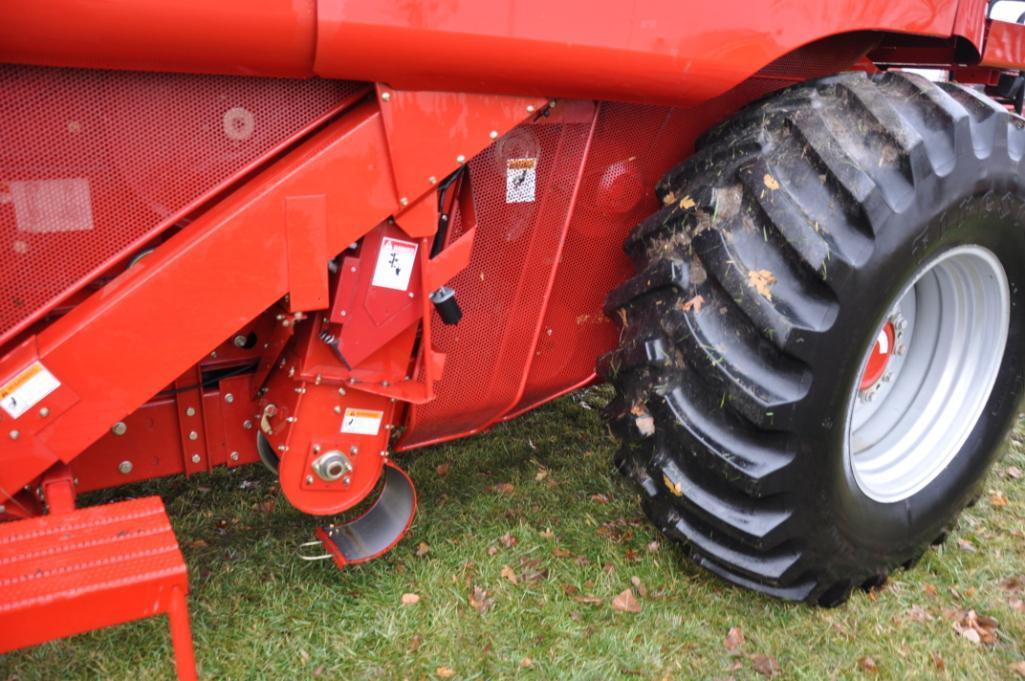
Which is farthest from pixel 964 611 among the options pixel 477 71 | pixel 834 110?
pixel 477 71

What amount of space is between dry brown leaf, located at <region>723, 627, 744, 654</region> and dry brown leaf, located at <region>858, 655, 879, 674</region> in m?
0.32

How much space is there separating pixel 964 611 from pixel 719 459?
1.12 meters

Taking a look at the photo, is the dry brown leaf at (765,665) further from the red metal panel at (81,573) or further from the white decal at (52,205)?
the white decal at (52,205)

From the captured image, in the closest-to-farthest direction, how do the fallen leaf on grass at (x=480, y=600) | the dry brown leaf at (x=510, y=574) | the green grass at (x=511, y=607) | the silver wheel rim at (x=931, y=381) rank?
the green grass at (x=511, y=607), the fallen leaf on grass at (x=480, y=600), the dry brown leaf at (x=510, y=574), the silver wheel rim at (x=931, y=381)

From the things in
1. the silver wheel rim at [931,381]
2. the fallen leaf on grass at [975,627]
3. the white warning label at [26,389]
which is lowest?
the fallen leaf on grass at [975,627]

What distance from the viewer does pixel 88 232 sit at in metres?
1.88

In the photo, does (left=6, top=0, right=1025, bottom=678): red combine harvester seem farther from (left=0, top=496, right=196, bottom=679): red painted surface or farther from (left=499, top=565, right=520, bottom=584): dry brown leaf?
(left=499, top=565, right=520, bottom=584): dry brown leaf

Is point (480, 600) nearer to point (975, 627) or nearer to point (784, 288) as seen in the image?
point (784, 288)

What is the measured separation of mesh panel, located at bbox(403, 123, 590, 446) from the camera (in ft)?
7.68

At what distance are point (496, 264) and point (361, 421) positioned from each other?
0.54 meters

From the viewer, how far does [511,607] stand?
2.61 meters

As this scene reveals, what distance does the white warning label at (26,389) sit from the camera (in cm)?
180

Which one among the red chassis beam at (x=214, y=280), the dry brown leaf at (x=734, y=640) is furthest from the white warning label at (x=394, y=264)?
the dry brown leaf at (x=734, y=640)

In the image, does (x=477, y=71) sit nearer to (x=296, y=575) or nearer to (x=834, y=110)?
(x=834, y=110)
